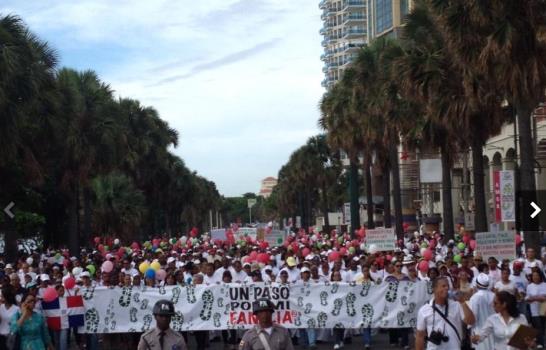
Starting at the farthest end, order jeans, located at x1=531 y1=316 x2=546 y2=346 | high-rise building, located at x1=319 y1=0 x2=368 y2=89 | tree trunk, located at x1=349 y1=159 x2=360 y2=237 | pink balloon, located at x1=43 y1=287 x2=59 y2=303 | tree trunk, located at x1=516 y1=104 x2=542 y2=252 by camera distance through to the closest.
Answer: high-rise building, located at x1=319 y1=0 x2=368 y2=89, tree trunk, located at x1=349 y1=159 x2=360 y2=237, tree trunk, located at x1=516 y1=104 x2=542 y2=252, jeans, located at x1=531 y1=316 x2=546 y2=346, pink balloon, located at x1=43 y1=287 x2=59 y2=303

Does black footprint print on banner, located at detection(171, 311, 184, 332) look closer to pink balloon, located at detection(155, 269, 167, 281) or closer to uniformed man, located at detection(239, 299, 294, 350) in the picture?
pink balloon, located at detection(155, 269, 167, 281)

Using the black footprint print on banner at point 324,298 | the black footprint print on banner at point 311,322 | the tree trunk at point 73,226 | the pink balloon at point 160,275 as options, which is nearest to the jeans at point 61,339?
the pink balloon at point 160,275

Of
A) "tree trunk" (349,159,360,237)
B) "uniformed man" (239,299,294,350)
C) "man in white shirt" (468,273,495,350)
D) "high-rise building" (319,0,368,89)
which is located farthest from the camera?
"high-rise building" (319,0,368,89)

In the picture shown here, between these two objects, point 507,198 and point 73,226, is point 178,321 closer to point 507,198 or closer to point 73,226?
point 507,198

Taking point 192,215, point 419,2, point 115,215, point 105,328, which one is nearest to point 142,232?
point 115,215

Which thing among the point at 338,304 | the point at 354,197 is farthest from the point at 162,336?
the point at 354,197

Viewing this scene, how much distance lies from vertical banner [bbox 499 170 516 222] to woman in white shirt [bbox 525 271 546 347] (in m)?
8.41

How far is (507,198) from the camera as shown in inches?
1105

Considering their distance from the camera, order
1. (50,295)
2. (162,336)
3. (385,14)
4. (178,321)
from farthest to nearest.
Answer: (385,14), (178,321), (50,295), (162,336)

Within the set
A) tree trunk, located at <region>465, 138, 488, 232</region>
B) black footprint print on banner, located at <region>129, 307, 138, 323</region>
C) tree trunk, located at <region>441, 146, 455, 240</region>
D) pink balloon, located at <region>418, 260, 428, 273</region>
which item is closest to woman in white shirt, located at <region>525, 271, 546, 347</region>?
pink balloon, located at <region>418, 260, 428, 273</region>

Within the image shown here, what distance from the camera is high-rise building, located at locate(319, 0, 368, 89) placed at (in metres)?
169

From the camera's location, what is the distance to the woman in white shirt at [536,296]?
1845 centimetres

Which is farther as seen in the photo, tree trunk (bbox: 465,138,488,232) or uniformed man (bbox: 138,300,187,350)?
tree trunk (bbox: 465,138,488,232)

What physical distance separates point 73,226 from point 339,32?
137472 mm
